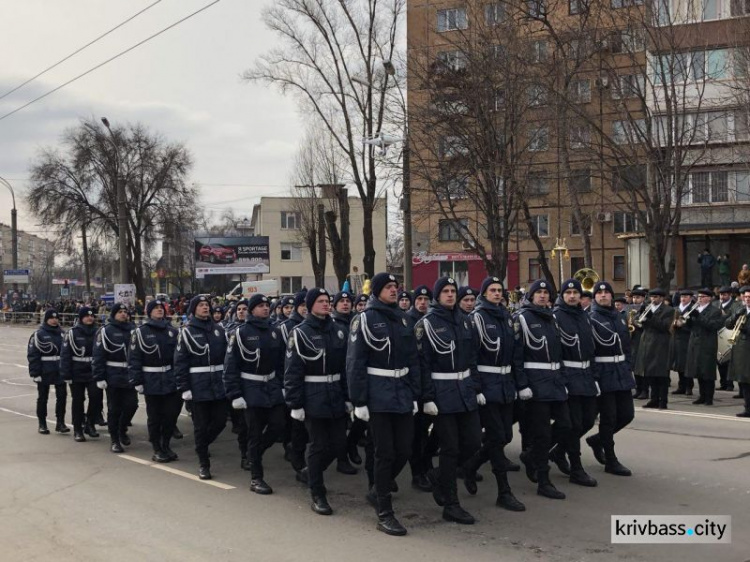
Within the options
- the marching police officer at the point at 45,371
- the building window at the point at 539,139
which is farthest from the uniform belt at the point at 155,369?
the building window at the point at 539,139

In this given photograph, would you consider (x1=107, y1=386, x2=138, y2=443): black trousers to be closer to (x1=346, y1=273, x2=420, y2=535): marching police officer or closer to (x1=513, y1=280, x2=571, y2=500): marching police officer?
(x1=346, y1=273, x2=420, y2=535): marching police officer

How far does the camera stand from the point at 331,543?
6.03 metres

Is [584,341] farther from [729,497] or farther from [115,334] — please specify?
[115,334]

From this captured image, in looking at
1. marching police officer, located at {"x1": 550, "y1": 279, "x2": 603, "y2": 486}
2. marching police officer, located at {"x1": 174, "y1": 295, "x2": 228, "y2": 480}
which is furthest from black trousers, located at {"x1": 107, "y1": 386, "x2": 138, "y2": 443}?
marching police officer, located at {"x1": 550, "y1": 279, "x2": 603, "y2": 486}

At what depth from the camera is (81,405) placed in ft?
36.6

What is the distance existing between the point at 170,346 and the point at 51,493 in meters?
2.49

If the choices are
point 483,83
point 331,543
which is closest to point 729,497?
point 331,543

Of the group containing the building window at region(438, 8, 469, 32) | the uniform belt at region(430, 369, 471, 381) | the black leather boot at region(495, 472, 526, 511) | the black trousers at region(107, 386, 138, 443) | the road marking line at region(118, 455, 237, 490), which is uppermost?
the building window at region(438, 8, 469, 32)

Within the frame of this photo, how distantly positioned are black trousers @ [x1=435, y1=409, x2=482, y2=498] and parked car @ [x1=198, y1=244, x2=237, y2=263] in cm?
4678

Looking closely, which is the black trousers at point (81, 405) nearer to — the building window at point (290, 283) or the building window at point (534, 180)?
the building window at point (534, 180)

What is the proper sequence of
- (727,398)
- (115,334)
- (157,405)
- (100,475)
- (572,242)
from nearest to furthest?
(100,475)
(157,405)
(115,334)
(727,398)
(572,242)

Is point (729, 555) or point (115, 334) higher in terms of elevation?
point (115, 334)

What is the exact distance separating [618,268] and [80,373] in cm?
3877

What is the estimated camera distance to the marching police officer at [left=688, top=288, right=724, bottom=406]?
13211 mm
